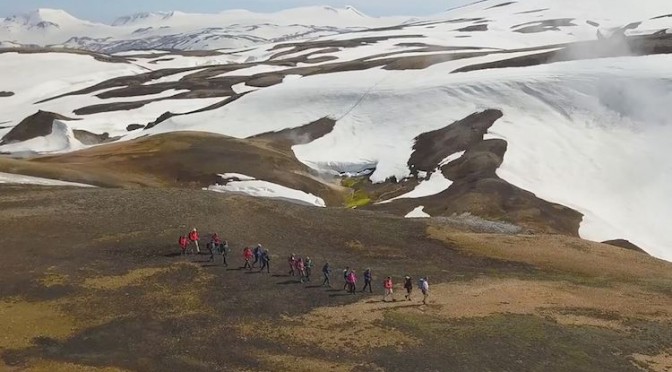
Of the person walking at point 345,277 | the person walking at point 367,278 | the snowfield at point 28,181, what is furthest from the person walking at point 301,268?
the snowfield at point 28,181

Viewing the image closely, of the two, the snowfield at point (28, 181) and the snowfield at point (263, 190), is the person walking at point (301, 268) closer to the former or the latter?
the snowfield at point (263, 190)

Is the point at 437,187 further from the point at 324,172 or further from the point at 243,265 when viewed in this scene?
the point at 243,265

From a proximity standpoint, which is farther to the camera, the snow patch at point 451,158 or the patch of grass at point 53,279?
the snow patch at point 451,158

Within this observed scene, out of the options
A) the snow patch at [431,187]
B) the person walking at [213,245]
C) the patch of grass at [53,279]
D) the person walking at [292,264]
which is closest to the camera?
the patch of grass at [53,279]

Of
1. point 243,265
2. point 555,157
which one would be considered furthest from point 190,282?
point 555,157

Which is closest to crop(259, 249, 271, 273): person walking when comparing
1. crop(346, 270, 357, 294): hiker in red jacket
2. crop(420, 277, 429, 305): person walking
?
crop(346, 270, 357, 294): hiker in red jacket

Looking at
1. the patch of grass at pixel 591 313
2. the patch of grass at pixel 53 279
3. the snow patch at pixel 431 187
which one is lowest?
the snow patch at pixel 431 187

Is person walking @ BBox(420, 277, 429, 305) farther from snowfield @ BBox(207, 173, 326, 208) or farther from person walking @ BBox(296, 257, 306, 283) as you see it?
snowfield @ BBox(207, 173, 326, 208)
